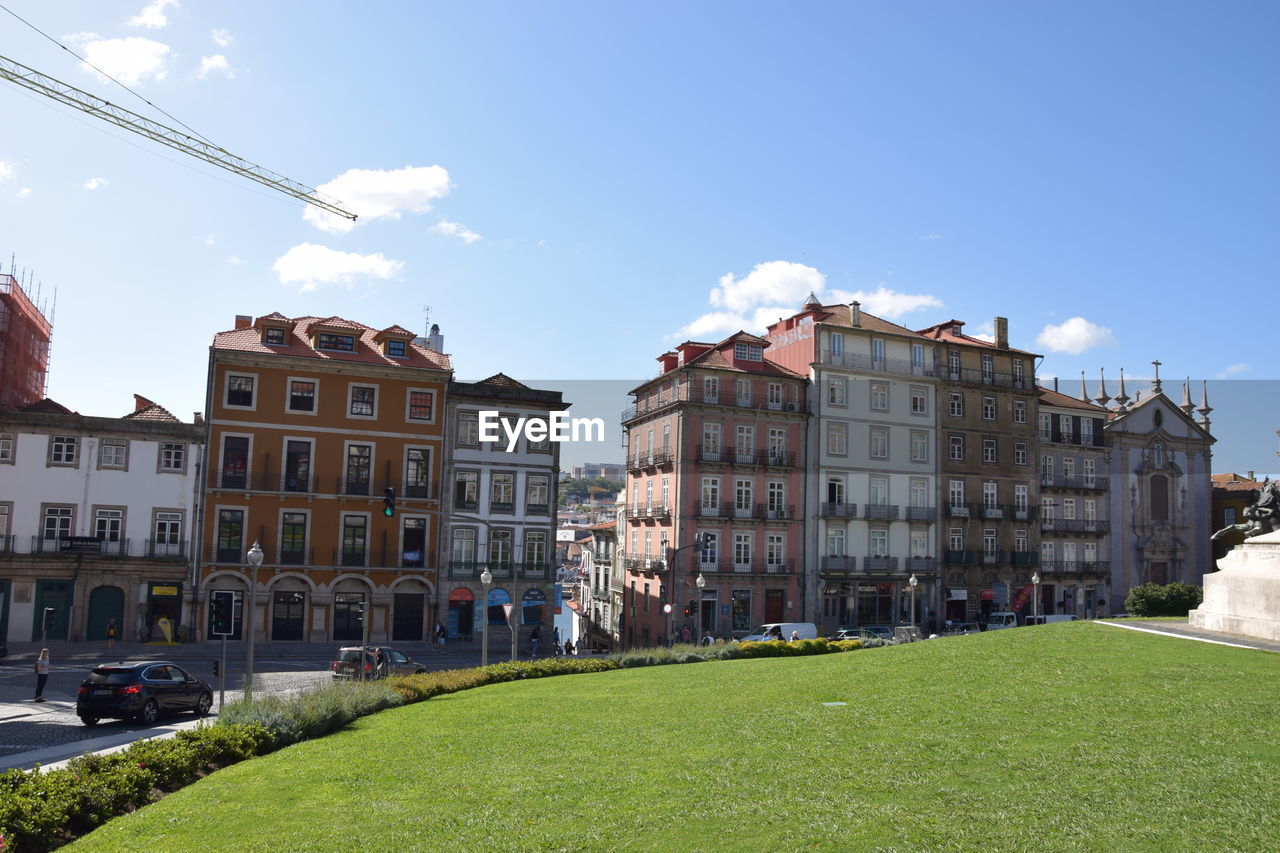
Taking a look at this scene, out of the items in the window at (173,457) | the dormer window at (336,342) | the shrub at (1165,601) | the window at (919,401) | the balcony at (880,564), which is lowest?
the shrub at (1165,601)

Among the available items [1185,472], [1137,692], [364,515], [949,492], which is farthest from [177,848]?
[1185,472]

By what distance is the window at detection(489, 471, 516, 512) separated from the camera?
161 feet

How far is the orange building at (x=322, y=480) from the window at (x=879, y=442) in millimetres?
25367

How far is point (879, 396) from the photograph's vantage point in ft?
188

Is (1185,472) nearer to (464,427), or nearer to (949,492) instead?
(949,492)

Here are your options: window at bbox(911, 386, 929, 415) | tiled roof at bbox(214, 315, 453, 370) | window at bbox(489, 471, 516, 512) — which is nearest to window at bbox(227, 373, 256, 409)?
tiled roof at bbox(214, 315, 453, 370)

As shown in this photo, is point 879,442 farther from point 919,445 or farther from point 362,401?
point 362,401

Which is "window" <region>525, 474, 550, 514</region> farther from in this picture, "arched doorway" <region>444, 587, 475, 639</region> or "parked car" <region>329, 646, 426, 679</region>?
"parked car" <region>329, 646, 426, 679</region>

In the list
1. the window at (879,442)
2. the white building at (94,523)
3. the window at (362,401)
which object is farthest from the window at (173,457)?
the window at (879,442)

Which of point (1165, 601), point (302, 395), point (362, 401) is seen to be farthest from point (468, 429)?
point (1165, 601)

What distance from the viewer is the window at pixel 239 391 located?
4562 centimetres

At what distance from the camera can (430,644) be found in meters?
45.8

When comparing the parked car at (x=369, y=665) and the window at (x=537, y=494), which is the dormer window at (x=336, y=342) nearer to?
the window at (x=537, y=494)

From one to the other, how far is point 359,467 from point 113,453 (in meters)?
10.9
